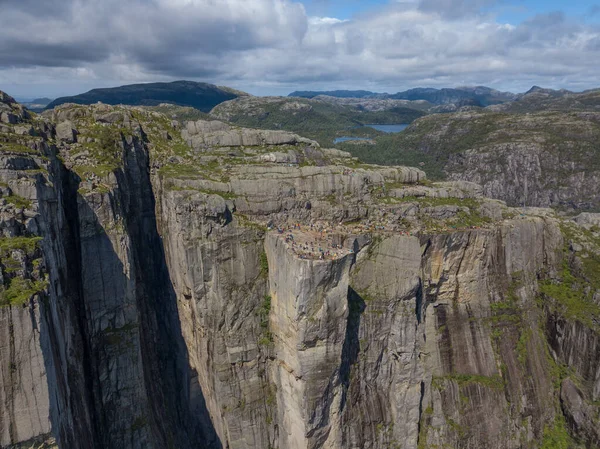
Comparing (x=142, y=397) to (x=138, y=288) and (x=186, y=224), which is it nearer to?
(x=138, y=288)

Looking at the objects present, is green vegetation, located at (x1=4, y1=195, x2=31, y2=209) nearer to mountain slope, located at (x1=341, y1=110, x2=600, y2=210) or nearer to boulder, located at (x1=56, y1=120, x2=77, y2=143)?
boulder, located at (x1=56, y1=120, x2=77, y2=143)

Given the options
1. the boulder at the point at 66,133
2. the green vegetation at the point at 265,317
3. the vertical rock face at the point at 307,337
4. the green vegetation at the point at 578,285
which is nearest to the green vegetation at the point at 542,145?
the green vegetation at the point at 578,285

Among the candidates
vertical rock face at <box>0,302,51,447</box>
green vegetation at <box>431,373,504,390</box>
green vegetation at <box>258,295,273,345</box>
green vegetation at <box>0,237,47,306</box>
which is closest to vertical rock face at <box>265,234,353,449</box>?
green vegetation at <box>258,295,273,345</box>

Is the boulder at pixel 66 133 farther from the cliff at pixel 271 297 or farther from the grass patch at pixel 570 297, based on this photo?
the grass patch at pixel 570 297

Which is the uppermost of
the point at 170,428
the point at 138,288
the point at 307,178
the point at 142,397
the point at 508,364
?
the point at 307,178

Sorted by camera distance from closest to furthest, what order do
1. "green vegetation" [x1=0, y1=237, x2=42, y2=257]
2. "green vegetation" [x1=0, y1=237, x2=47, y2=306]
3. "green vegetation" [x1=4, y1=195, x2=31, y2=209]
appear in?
"green vegetation" [x1=0, y1=237, x2=47, y2=306] → "green vegetation" [x1=0, y1=237, x2=42, y2=257] → "green vegetation" [x1=4, y1=195, x2=31, y2=209]

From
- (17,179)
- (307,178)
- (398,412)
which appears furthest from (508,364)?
(17,179)
